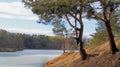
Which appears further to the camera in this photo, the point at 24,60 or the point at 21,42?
the point at 21,42

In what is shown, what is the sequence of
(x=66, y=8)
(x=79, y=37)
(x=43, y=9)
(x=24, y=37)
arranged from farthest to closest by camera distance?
(x=24, y=37) < (x=79, y=37) < (x=43, y=9) < (x=66, y=8)

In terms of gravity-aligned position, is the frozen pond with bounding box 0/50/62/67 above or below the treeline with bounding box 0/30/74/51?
above

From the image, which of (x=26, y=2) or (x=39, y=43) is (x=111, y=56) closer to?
(x=26, y=2)

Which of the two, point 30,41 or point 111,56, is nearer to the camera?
point 111,56

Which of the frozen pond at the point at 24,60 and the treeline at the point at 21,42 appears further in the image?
the treeline at the point at 21,42

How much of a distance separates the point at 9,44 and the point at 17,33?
804 inches

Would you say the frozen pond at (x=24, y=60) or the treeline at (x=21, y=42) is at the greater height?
the frozen pond at (x=24, y=60)

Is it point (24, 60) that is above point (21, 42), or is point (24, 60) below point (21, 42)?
above

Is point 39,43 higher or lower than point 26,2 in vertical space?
lower

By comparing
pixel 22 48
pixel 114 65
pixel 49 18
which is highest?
pixel 49 18

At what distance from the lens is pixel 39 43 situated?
19700 centimetres

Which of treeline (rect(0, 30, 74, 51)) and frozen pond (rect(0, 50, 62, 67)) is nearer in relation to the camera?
frozen pond (rect(0, 50, 62, 67))

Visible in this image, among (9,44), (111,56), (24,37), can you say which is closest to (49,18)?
(111,56)

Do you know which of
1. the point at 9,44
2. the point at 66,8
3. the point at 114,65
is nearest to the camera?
the point at 114,65
